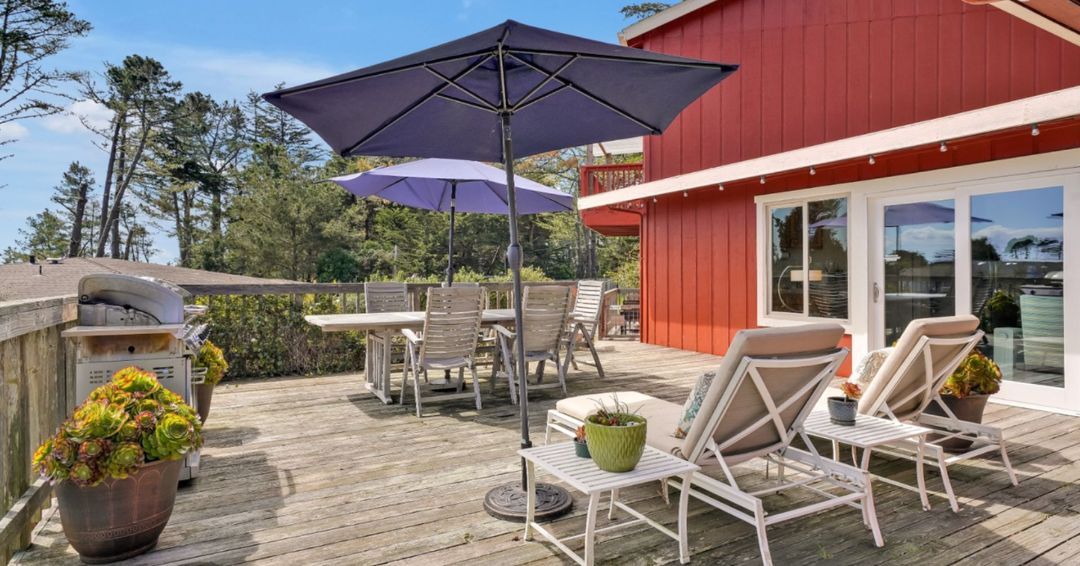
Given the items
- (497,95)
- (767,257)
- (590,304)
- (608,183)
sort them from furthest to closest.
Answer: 1. (608,183)
2. (767,257)
3. (590,304)
4. (497,95)

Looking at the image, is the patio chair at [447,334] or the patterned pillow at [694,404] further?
the patio chair at [447,334]

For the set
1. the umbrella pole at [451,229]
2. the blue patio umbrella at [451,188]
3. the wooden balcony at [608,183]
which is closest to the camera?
the blue patio umbrella at [451,188]

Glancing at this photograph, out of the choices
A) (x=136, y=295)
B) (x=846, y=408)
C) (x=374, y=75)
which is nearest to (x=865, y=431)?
(x=846, y=408)

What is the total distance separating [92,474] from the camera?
2.25 m

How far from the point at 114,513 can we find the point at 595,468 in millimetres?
1927

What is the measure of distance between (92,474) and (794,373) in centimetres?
284

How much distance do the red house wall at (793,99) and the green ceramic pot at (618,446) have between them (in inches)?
194

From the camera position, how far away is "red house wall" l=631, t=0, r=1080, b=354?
5242 mm

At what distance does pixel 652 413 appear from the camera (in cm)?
335

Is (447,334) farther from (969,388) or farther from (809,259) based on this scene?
(809,259)

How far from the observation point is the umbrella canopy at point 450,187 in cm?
586

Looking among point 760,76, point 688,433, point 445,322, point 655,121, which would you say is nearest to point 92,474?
point 688,433

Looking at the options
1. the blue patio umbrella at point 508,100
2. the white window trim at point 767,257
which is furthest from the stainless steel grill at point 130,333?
the white window trim at point 767,257

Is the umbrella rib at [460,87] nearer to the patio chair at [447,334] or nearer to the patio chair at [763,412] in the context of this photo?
the patio chair at [763,412]
